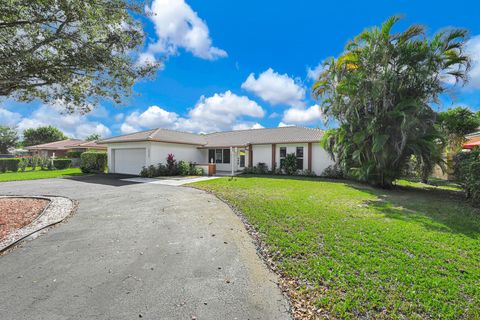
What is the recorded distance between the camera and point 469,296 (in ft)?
9.66

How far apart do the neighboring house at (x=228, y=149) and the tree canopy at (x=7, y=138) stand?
2046 inches

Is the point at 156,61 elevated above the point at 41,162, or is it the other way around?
the point at 156,61

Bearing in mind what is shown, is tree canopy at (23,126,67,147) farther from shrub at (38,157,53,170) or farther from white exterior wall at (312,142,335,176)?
white exterior wall at (312,142,335,176)

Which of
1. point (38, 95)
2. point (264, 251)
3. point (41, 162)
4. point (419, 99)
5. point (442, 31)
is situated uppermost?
point (442, 31)

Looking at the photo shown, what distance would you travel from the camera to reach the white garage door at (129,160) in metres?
18.7

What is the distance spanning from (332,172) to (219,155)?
11201 mm

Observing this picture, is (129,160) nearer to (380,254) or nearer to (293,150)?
(293,150)

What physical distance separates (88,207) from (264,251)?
23.2 ft

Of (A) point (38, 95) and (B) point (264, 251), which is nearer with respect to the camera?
(B) point (264, 251)

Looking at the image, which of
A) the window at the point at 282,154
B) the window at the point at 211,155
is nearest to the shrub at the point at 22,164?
the window at the point at 211,155

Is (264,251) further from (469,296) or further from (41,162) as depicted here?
(41,162)

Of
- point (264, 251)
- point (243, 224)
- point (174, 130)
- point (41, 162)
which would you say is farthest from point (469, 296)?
point (41, 162)

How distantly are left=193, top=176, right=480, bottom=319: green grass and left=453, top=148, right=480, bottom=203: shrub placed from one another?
1.02m

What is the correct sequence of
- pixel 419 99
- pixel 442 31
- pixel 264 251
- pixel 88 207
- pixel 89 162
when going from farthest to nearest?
pixel 89 162 → pixel 419 99 → pixel 442 31 → pixel 88 207 → pixel 264 251
